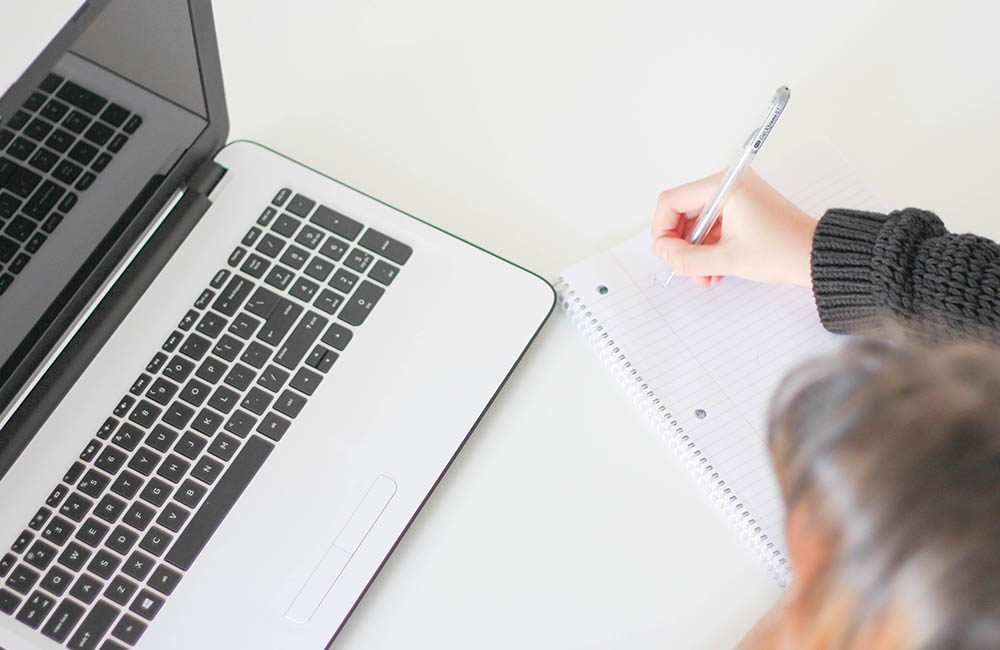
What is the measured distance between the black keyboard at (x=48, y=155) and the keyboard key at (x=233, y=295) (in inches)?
4.8

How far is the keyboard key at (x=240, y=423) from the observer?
63 centimetres

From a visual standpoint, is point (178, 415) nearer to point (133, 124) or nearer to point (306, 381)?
point (306, 381)

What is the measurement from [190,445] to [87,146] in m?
0.21

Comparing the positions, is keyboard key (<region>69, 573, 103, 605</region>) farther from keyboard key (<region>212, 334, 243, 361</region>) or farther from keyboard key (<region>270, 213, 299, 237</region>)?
keyboard key (<region>270, 213, 299, 237</region>)

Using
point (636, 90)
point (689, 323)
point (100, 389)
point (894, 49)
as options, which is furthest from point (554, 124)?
point (100, 389)

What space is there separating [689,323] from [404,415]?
0.23 meters

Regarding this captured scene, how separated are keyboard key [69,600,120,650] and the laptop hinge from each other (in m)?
0.31

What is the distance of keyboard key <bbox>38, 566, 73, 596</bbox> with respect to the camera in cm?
58

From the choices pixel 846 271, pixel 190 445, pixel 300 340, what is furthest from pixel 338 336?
pixel 846 271

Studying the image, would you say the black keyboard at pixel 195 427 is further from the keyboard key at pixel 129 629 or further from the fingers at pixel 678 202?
the fingers at pixel 678 202

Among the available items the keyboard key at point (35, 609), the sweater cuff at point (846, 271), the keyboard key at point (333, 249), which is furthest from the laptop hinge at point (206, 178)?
the sweater cuff at point (846, 271)

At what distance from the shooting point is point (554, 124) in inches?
31.5

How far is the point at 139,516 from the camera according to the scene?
600mm

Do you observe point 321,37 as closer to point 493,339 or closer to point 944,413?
point 493,339
